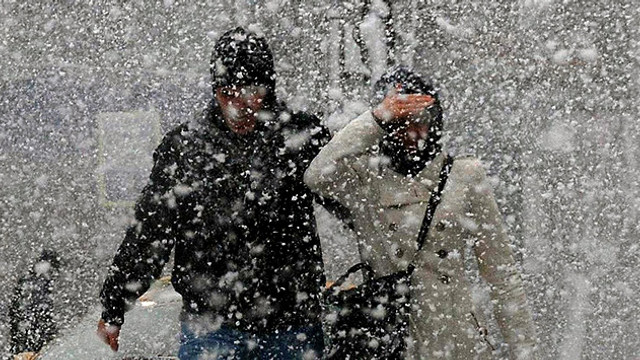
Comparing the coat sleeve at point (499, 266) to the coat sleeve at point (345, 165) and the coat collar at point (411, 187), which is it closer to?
the coat collar at point (411, 187)

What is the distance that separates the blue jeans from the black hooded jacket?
0.10 ft

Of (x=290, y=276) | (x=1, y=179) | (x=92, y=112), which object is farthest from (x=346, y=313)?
(x=1, y=179)

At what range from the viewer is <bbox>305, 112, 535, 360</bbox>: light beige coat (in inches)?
84.4

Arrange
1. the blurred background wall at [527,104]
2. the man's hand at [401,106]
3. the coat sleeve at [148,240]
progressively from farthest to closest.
A: the blurred background wall at [527,104]
the coat sleeve at [148,240]
the man's hand at [401,106]

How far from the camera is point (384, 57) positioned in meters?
5.24

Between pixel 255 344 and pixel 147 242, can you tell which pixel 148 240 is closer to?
pixel 147 242

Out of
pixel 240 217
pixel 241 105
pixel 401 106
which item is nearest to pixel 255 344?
pixel 240 217

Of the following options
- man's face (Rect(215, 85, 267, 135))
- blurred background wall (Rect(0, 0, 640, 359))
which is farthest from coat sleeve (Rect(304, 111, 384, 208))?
blurred background wall (Rect(0, 0, 640, 359))

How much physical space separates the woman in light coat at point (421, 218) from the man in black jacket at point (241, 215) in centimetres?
11

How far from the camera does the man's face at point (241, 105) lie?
2184 mm

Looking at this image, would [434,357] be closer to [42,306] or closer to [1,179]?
[42,306]

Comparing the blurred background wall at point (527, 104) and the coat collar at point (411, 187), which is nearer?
the coat collar at point (411, 187)

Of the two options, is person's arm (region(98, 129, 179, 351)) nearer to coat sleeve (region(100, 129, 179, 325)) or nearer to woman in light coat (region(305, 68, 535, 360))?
coat sleeve (region(100, 129, 179, 325))

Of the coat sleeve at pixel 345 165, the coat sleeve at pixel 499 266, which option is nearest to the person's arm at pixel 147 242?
the coat sleeve at pixel 345 165
